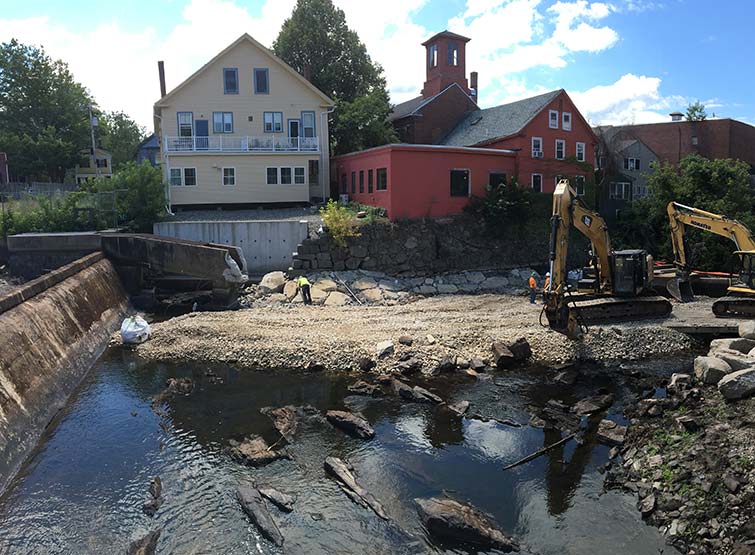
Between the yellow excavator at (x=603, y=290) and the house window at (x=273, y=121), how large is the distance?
23.5 metres

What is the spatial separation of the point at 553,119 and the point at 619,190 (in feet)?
26.5

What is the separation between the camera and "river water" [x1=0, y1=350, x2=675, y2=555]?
893 cm

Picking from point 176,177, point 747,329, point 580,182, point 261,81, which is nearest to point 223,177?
point 176,177

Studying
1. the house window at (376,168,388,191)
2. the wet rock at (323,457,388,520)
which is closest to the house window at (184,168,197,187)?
the house window at (376,168,388,191)

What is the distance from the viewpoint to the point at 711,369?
13156mm

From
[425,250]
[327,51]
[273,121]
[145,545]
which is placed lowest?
[145,545]

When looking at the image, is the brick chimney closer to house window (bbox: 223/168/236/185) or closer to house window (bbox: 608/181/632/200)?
house window (bbox: 608/181/632/200)

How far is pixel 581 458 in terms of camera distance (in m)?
11.4

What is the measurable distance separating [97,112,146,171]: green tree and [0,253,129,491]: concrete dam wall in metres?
57.1

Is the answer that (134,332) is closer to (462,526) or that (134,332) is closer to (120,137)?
(462,526)

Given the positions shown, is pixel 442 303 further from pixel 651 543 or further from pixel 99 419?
pixel 651 543

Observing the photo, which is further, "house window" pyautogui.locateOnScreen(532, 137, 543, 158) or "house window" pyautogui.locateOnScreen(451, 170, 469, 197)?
"house window" pyautogui.locateOnScreen(532, 137, 543, 158)

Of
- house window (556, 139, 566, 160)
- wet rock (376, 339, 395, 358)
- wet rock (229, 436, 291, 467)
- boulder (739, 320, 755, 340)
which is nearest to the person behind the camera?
wet rock (229, 436, 291, 467)

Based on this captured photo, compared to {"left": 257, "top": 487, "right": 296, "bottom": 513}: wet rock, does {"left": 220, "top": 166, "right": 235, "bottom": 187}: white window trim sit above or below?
above
